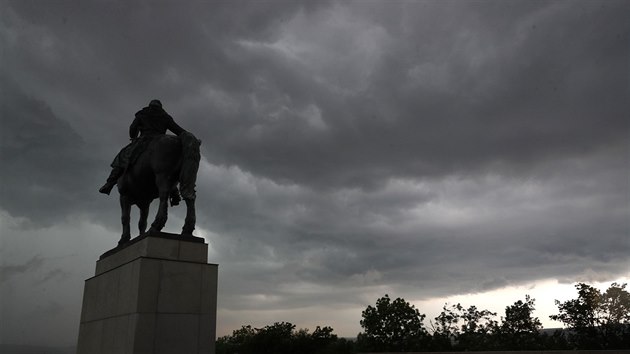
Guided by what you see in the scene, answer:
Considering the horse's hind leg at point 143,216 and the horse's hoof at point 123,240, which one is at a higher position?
the horse's hind leg at point 143,216

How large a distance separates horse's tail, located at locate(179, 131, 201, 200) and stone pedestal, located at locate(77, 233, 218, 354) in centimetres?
108

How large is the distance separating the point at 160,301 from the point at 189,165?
3148mm

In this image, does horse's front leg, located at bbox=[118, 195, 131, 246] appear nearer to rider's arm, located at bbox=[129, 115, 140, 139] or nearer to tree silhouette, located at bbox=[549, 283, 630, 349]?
rider's arm, located at bbox=[129, 115, 140, 139]

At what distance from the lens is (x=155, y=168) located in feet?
37.4

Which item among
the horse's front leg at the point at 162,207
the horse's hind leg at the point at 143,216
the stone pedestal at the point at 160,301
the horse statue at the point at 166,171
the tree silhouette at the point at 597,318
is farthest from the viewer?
the tree silhouette at the point at 597,318

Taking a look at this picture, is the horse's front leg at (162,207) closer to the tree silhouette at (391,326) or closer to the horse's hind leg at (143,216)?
the horse's hind leg at (143,216)

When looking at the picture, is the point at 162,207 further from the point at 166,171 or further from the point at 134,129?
the point at 134,129

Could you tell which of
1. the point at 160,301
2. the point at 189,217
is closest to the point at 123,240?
the point at 189,217

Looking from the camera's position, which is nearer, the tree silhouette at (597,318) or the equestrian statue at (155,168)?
the equestrian statue at (155,168)

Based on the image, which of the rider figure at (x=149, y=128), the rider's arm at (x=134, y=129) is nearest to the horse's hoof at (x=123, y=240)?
the rider figure at (x=149, y=128)

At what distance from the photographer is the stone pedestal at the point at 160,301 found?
956cm

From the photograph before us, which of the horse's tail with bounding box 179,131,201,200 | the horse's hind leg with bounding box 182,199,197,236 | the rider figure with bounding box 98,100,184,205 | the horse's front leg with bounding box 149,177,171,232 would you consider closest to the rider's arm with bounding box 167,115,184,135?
the rider figure with bounding box 98,100,184,205

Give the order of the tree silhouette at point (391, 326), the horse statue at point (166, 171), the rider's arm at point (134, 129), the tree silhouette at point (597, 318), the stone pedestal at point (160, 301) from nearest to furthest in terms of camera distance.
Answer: the stone pedestal at point (160, 301) < the horse statue at point (166, 171) < the rider's arm at point (134, 129) < the tree silhouette at point (597, 318) < the tree silhouette at point (391, 326)

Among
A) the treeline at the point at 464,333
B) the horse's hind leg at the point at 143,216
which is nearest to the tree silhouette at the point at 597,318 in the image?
the treeline at the point at 464,333
